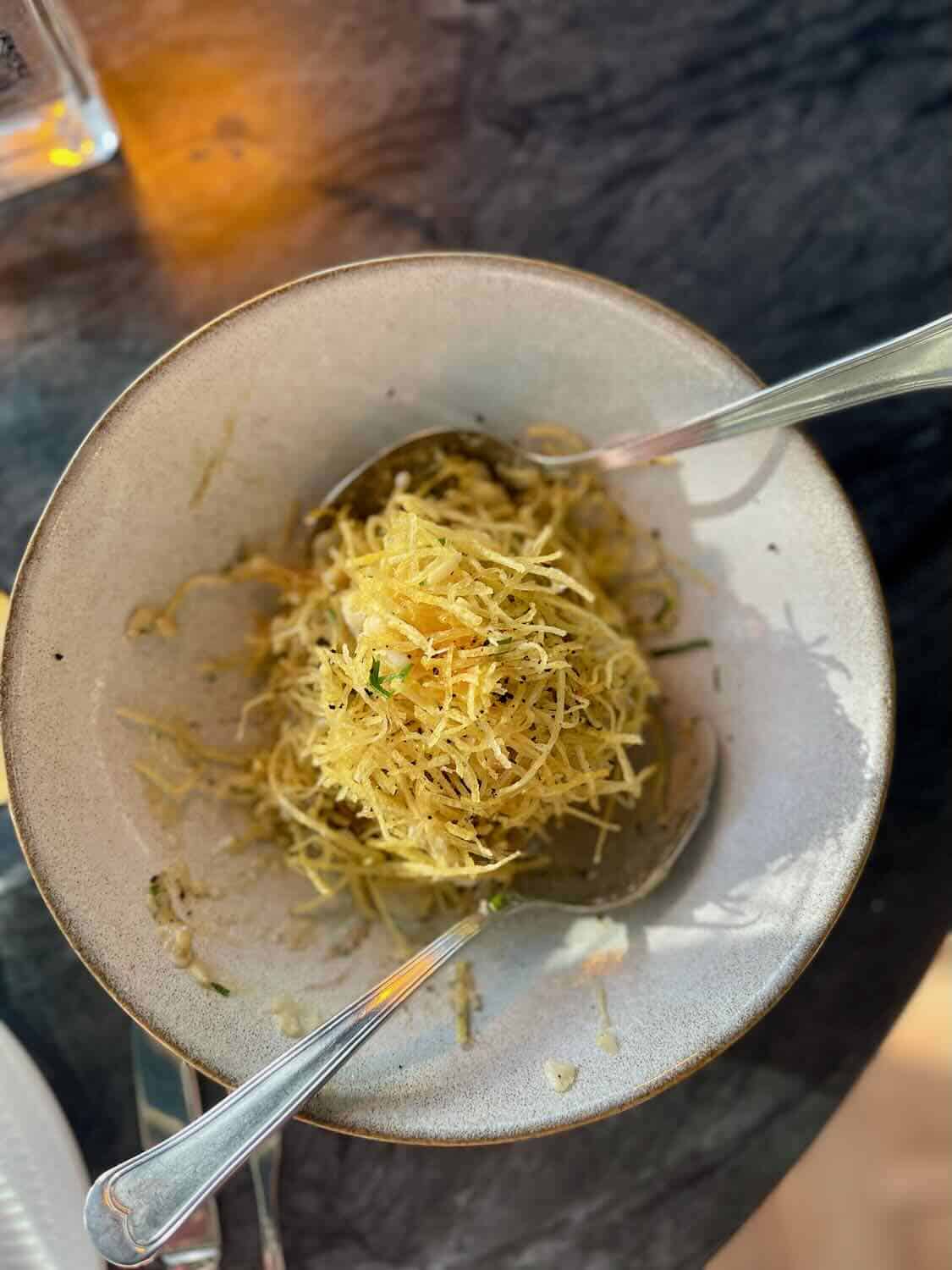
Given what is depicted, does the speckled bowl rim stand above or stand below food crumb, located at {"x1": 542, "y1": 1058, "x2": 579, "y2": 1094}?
above

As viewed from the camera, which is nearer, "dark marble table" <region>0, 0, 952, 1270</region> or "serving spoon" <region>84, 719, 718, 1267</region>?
"serving spoon" <region>84, 719, 718, 1267</region>

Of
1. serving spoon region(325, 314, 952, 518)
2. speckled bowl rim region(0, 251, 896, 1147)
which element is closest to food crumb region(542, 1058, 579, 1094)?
speckled bowl rim region(0, 251, 896, 1147)

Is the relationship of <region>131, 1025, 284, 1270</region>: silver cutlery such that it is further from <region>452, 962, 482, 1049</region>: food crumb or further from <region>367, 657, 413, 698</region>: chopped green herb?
<region>367, 657, 413, 698</region>: chopped green herb

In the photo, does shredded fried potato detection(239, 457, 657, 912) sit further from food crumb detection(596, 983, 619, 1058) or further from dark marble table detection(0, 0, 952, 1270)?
dark marble table detection(0, 0, 952, 1270)

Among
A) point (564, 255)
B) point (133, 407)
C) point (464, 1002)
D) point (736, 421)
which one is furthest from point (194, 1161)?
point (564, 255)

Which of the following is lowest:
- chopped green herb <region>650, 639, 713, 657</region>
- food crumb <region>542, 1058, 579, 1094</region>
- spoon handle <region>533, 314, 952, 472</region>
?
food crumb <region>542, 1058, 579, 1094</region>
